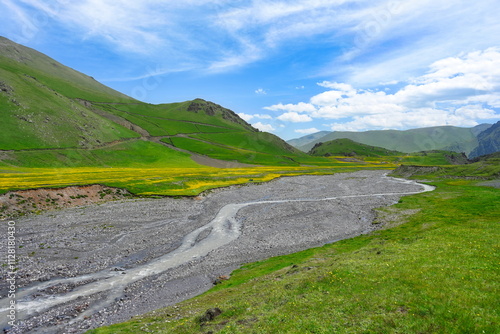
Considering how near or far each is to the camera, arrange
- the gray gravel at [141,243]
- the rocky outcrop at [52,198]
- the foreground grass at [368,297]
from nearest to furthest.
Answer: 1. the foreground grass at [368,297]
2. the gray gravel at [141,243]
3. the rocky outcrop at [52,198]

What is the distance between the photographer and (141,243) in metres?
43.5

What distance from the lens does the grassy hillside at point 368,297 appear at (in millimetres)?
15273

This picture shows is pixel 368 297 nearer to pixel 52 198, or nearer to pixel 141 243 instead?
pixel 141 243

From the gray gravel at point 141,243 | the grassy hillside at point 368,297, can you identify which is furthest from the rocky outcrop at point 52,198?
the grassy hillside at point 368,297

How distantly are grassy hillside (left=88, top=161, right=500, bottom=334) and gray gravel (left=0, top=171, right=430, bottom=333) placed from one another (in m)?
5.11

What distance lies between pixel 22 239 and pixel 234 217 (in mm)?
38267

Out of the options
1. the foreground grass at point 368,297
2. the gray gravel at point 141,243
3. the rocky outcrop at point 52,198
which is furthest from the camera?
the rocky outcrop at point 52,198

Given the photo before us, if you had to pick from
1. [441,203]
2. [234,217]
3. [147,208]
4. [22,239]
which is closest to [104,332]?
[22,239]

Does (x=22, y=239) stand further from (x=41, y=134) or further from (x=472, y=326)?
(x=41, y=134)

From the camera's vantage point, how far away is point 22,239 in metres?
41.5

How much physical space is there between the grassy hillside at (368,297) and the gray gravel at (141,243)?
16.8 ft

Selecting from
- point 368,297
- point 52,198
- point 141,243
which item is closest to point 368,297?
point 368,297

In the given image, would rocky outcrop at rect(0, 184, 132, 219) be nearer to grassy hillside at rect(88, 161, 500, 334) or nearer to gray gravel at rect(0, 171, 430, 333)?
gray gravel at rect(0, 171, 430, 333)

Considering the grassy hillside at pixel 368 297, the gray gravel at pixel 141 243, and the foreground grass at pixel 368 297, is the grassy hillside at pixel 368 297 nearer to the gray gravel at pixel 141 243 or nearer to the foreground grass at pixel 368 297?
the foreground grass at pixel 368 297
